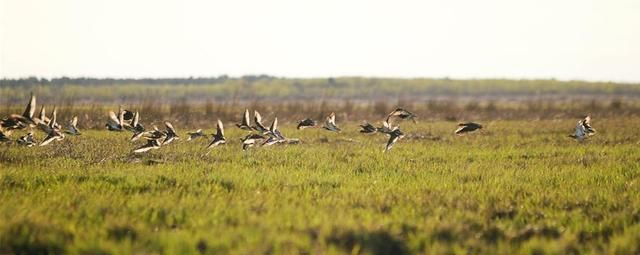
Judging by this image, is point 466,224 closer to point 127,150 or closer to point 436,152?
point 436,152

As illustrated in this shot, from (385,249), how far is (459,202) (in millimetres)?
1719

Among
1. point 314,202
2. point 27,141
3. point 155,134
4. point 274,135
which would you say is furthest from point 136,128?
point 314,202

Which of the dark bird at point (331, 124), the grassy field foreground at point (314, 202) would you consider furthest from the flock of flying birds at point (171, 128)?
the grassy field foreground at point (314, 202)

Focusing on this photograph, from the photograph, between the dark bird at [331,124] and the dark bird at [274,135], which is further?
the dark bird at [331,124]

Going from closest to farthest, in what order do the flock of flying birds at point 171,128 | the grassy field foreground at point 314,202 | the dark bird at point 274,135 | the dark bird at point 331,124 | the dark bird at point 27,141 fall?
the grassy field foreground at point 314,202, the flock of flying birds at point 171,128, the dark bird at point 274,135, the dark bird at point 331,124, the dark bird at point 27,141

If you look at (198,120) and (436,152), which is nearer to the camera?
(436,152)

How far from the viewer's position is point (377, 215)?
5.84m

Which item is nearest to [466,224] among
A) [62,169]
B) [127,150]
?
[62,169]

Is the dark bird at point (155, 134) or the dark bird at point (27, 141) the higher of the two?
the dark bird at point (155, 134)

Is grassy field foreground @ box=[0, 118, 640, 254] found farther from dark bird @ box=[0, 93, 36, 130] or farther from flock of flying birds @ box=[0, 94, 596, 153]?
dark bird @ box=[0, 93, 36, 130]

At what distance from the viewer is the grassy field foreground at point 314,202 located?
5.00m

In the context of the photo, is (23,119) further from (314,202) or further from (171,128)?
(314,202)

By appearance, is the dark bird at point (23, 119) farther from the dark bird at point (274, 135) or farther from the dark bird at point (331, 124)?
the dark bird at point (331, 124)

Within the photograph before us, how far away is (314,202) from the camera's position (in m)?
6.46
